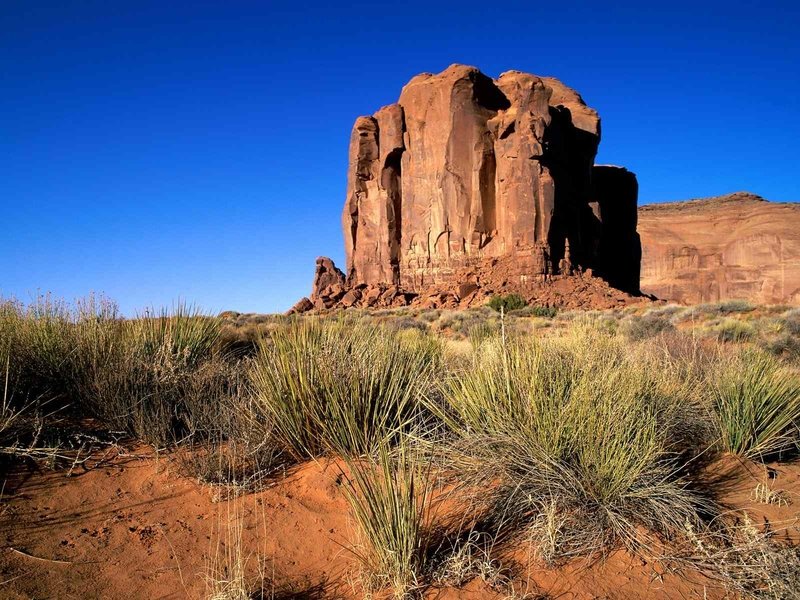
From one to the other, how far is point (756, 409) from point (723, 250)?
231ft

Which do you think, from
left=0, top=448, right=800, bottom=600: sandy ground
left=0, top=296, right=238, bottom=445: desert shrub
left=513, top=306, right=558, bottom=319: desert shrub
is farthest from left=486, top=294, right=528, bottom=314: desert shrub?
left=0, top=448, right=800, bottom=600: sandy ground

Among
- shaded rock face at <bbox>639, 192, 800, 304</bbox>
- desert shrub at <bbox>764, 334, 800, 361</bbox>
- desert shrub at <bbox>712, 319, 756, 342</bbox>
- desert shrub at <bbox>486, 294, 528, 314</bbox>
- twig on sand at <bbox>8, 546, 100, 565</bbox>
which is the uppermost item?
shaded rock face at <bbox>639, 192, 800, 304</bbox>

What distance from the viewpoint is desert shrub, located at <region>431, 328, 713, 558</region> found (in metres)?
3.05

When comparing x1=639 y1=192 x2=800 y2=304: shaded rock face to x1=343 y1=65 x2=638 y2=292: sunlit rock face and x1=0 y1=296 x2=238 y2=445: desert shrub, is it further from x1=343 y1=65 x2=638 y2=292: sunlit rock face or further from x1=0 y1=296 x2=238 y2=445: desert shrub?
x1=0 y1=296 x2=238 y2=445: desert shrub

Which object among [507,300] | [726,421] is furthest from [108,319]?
[507,300]

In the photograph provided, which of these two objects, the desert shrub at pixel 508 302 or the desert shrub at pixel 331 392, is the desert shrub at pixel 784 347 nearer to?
the desert shrub at pixel 331 392

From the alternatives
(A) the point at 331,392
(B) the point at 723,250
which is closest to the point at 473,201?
(A) the point at 331,392

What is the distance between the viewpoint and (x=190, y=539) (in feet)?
10.3

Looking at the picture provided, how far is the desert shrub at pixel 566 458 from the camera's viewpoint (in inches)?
120

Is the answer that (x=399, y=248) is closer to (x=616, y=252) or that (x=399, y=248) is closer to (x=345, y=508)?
(x=616, y=252)

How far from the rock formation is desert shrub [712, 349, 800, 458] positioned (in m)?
27.4

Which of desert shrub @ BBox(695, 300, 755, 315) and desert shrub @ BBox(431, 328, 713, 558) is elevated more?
desert shrub @ BBox(695, 300, 755, 315)

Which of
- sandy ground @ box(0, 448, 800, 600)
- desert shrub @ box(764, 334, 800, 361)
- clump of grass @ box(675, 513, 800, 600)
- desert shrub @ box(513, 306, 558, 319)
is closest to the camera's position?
clump of grass @ box(675, 513, 800, 600)

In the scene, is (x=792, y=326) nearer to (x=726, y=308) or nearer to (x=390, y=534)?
(x=726, y=308)
